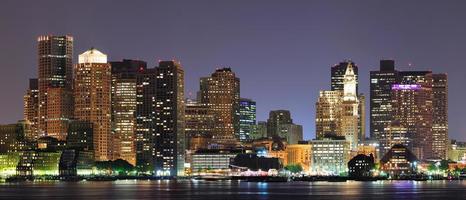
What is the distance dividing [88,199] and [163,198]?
1379cm

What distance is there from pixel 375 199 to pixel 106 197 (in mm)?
46196

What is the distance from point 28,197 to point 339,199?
5436 cm

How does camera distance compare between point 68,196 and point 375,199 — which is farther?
point 68,196

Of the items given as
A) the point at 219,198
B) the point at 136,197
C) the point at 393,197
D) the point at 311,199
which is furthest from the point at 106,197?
the point at 393,197

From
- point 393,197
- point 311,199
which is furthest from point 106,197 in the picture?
point 393,197

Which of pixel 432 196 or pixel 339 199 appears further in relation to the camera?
pixel 432 196

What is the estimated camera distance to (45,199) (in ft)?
606

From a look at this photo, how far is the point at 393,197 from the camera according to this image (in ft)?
625

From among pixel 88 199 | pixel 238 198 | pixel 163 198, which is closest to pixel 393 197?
pixel 238 198

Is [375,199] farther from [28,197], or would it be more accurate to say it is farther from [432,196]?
[28,197]

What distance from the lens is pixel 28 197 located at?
190375 millimetres

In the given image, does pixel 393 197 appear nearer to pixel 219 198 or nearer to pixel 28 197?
pixel 219 198

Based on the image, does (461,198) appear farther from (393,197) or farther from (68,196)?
(68,196)

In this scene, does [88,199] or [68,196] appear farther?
[68,196]
